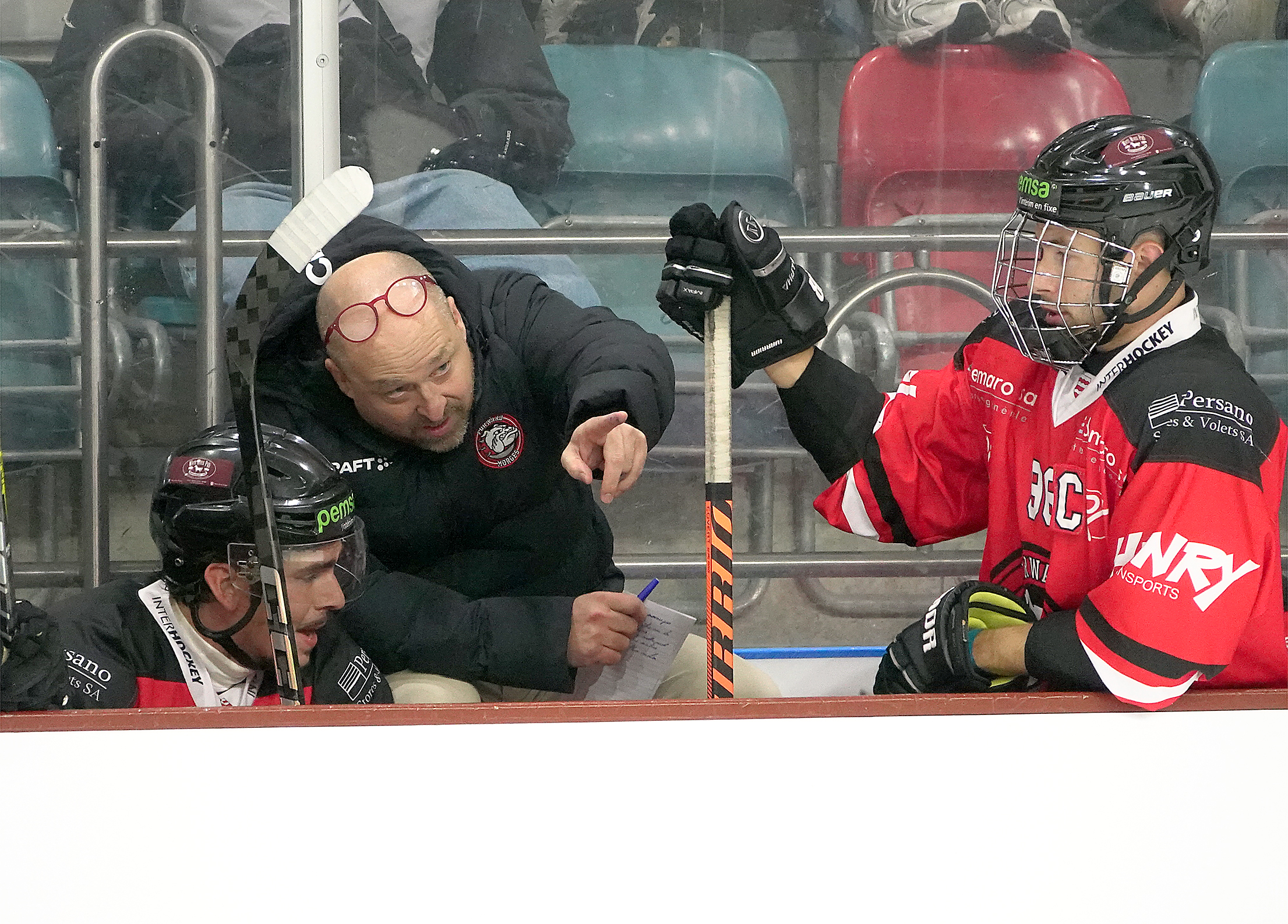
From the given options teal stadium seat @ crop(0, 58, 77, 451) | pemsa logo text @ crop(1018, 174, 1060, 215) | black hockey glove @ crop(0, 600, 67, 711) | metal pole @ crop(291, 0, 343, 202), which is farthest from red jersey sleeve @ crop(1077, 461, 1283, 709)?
teal stadium seat @ crop(0, 58, 77, 451)

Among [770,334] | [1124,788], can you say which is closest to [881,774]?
[1124,788]

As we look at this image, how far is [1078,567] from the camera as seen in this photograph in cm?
138

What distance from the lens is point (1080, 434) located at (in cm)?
137

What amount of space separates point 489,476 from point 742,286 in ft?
1.65

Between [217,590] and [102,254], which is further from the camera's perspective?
[102,254]

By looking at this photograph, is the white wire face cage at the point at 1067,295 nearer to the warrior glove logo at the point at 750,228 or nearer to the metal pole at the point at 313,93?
the warrior glove logo at the point at 750,228

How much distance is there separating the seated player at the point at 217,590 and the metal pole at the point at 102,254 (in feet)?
1.26

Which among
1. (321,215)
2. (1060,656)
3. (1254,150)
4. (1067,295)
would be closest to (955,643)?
(1060,656)

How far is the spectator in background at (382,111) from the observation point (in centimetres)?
183

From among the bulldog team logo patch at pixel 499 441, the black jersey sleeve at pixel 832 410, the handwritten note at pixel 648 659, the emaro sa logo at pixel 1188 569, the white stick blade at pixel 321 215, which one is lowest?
the handwritten note at pixel 648 659

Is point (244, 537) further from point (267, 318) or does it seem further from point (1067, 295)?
point (1067, 295)

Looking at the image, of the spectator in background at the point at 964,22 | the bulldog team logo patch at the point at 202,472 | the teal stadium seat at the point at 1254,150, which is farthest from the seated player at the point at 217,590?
the teal stadium seat at the point at 1254,150

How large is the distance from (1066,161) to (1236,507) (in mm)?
419

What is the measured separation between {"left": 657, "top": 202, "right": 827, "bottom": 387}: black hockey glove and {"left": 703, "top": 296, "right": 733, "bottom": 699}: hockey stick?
0.04 metres
